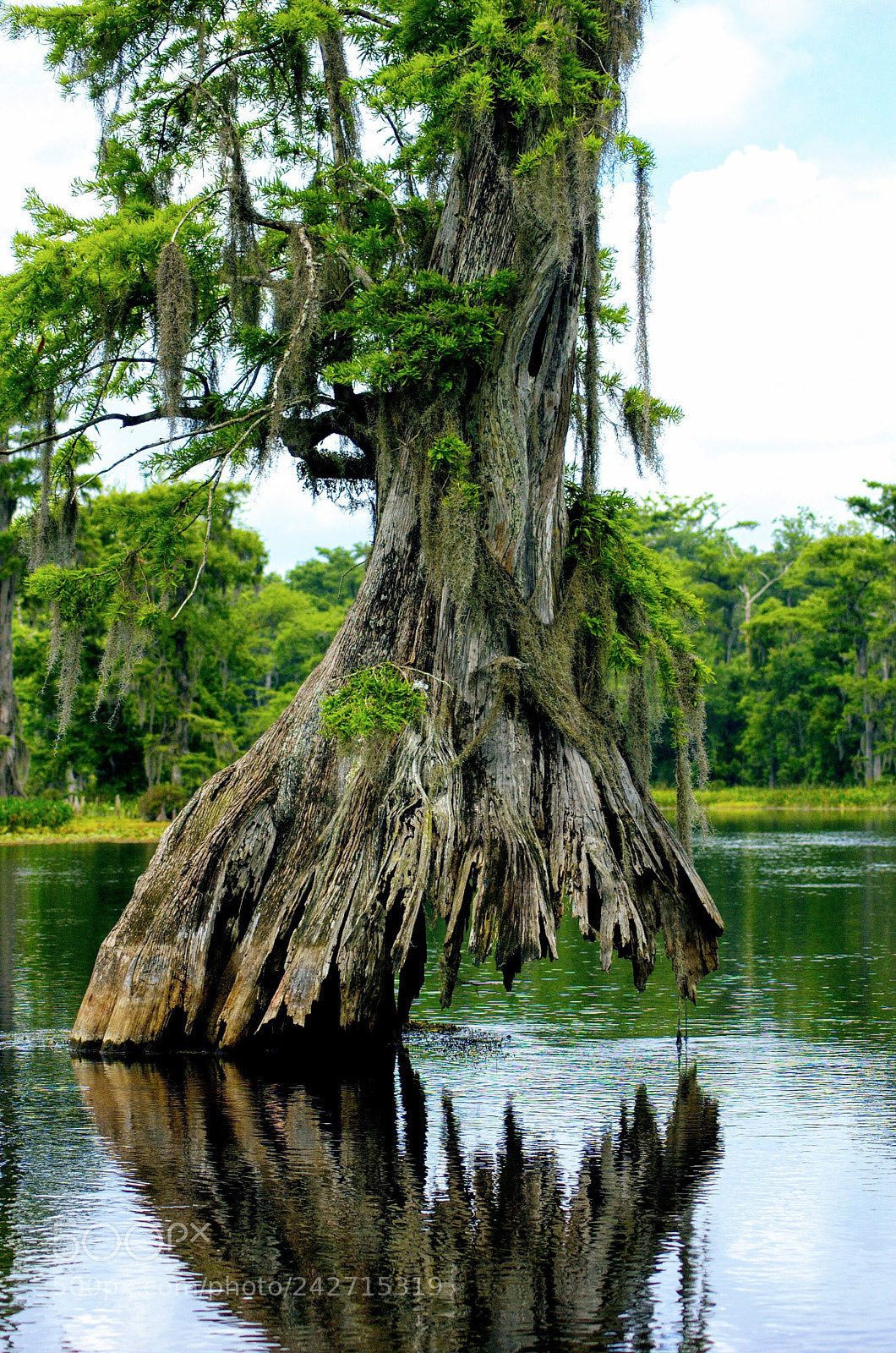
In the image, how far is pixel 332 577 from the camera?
97.6 m

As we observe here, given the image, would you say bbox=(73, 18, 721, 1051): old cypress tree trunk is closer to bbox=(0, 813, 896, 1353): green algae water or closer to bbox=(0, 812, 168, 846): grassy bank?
bbox=(0, 813, 896, 1353): green algae water

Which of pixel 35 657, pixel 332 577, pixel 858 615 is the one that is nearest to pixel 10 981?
pixel 35 657

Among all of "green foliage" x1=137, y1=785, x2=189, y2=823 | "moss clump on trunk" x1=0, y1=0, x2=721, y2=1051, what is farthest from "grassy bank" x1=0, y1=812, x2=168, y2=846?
"moss clump on trunk" x1=0, y1=0, x2=721, y2=1051

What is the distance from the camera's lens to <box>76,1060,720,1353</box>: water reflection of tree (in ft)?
21.8

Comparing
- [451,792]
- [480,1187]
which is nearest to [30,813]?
[451,792]

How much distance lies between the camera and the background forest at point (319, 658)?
48.2 meters

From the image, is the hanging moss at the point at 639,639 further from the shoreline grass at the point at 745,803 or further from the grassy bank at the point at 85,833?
the shoreline grass at the point at 745,803

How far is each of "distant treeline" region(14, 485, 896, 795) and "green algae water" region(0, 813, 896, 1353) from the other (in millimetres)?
18080

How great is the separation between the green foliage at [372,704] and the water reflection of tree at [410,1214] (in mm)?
2765

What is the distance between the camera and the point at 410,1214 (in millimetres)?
8000

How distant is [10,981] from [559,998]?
605 cm

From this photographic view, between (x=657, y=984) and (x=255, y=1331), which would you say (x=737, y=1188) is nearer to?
(x=255, y=1331)

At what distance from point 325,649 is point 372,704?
213 feet

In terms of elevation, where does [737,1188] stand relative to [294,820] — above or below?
below
